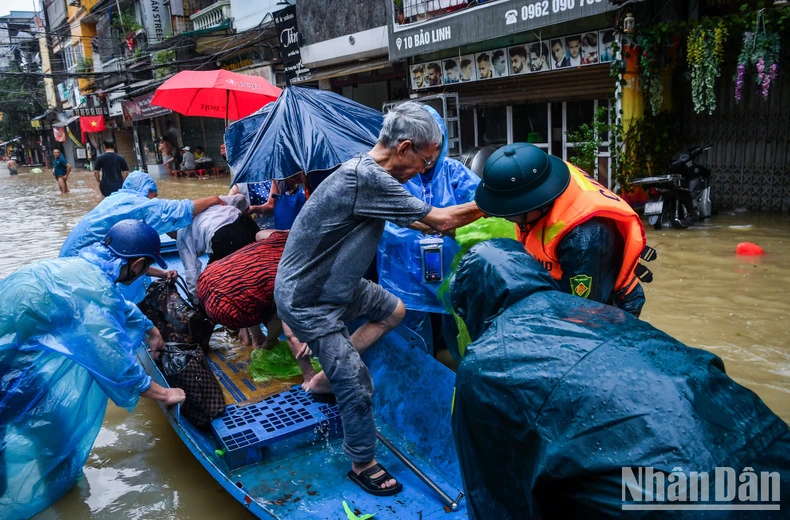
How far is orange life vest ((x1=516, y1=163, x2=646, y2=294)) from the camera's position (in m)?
2.27

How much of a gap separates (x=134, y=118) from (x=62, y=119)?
1875 centimetres

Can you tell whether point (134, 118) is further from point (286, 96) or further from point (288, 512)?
point (288, 512)

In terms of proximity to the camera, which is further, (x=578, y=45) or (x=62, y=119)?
(x=62, y=119)

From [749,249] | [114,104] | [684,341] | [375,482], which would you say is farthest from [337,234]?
[114,104]

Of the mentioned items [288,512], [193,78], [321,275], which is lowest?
[288,512]

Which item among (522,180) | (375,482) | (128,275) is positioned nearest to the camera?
(522,180)

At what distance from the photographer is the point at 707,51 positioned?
23.5 feet

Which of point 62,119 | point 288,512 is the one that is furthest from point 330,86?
point 62,119

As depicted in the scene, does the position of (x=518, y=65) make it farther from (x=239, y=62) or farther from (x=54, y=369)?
(x=239, y=62)

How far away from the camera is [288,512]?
2.63 m

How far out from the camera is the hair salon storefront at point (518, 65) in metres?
8.65

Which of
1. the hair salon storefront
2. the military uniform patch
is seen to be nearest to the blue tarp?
the military uniform patch

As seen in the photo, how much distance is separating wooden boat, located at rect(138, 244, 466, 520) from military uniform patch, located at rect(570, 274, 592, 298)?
95 cm

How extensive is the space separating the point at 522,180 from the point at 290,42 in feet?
45.5
